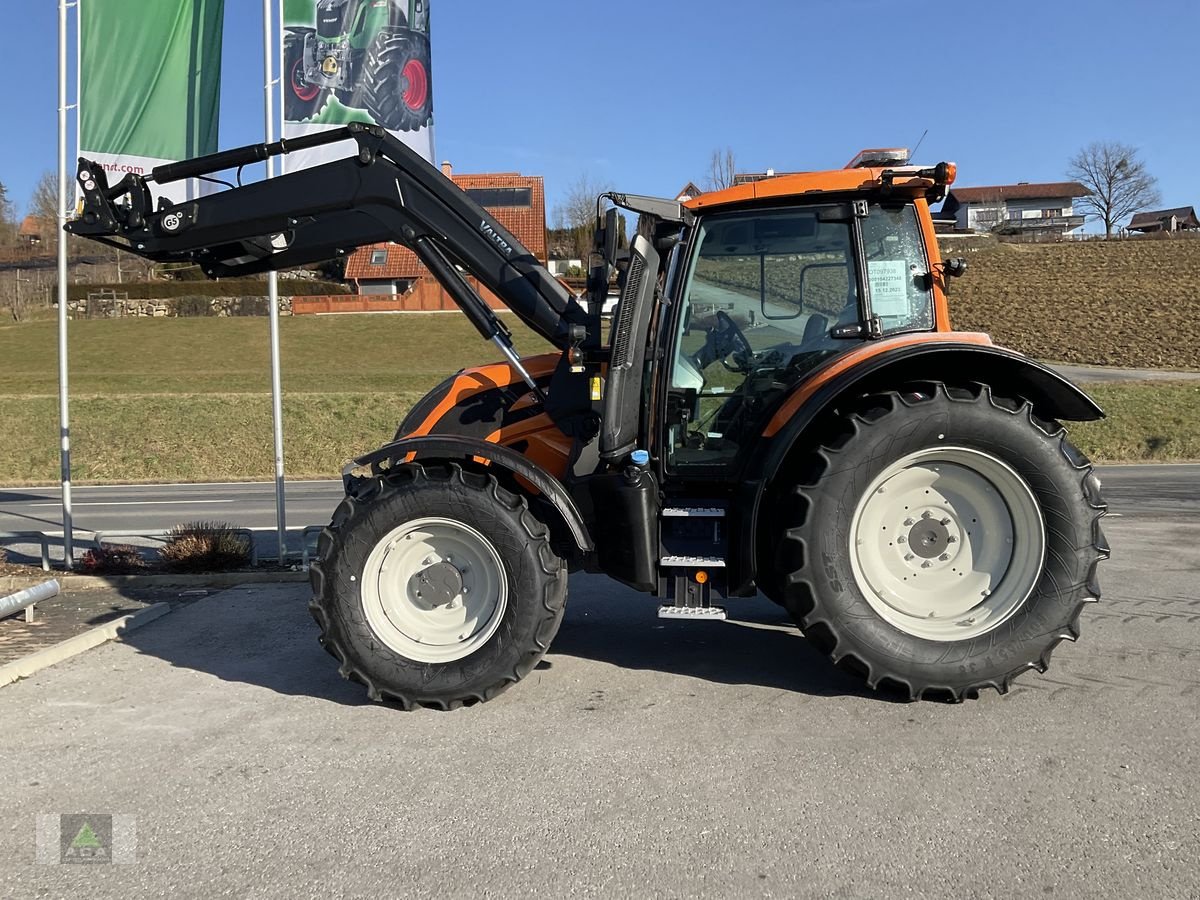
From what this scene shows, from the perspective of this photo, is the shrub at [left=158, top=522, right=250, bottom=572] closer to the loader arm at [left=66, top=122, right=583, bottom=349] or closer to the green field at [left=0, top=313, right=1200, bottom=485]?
the loader arm at [left=66, top=122, right=583, bottom=349]

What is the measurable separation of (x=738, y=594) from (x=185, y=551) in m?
4.89

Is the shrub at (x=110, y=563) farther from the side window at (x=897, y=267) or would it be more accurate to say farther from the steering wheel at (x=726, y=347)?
the side window at (x=897, y=267)

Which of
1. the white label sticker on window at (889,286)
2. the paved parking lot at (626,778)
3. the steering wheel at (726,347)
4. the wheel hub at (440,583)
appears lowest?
the paved parking lot at (626,778)

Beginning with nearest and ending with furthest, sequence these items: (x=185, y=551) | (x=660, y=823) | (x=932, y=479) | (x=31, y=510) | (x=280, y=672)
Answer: (x=660, y=823)
(x=932, y=479)
(x=280, y=672)
(x=185, y=551)
(x=31, y=510)

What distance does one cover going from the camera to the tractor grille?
14.7 ft

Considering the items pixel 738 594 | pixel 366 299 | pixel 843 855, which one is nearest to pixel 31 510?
pixel 738 594

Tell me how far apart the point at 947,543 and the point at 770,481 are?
0.88 metres

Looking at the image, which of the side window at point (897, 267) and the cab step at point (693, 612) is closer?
the cab step at point (693, 612)

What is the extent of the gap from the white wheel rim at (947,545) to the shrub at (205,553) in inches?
203

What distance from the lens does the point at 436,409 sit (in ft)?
17.0

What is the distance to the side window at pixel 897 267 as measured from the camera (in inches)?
180

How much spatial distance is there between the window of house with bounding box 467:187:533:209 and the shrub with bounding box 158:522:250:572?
4609 centimetres

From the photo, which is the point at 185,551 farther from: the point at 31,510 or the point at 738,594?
the point at 31,510

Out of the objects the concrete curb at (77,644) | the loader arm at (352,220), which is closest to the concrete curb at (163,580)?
the concrete curb at (77,644)
